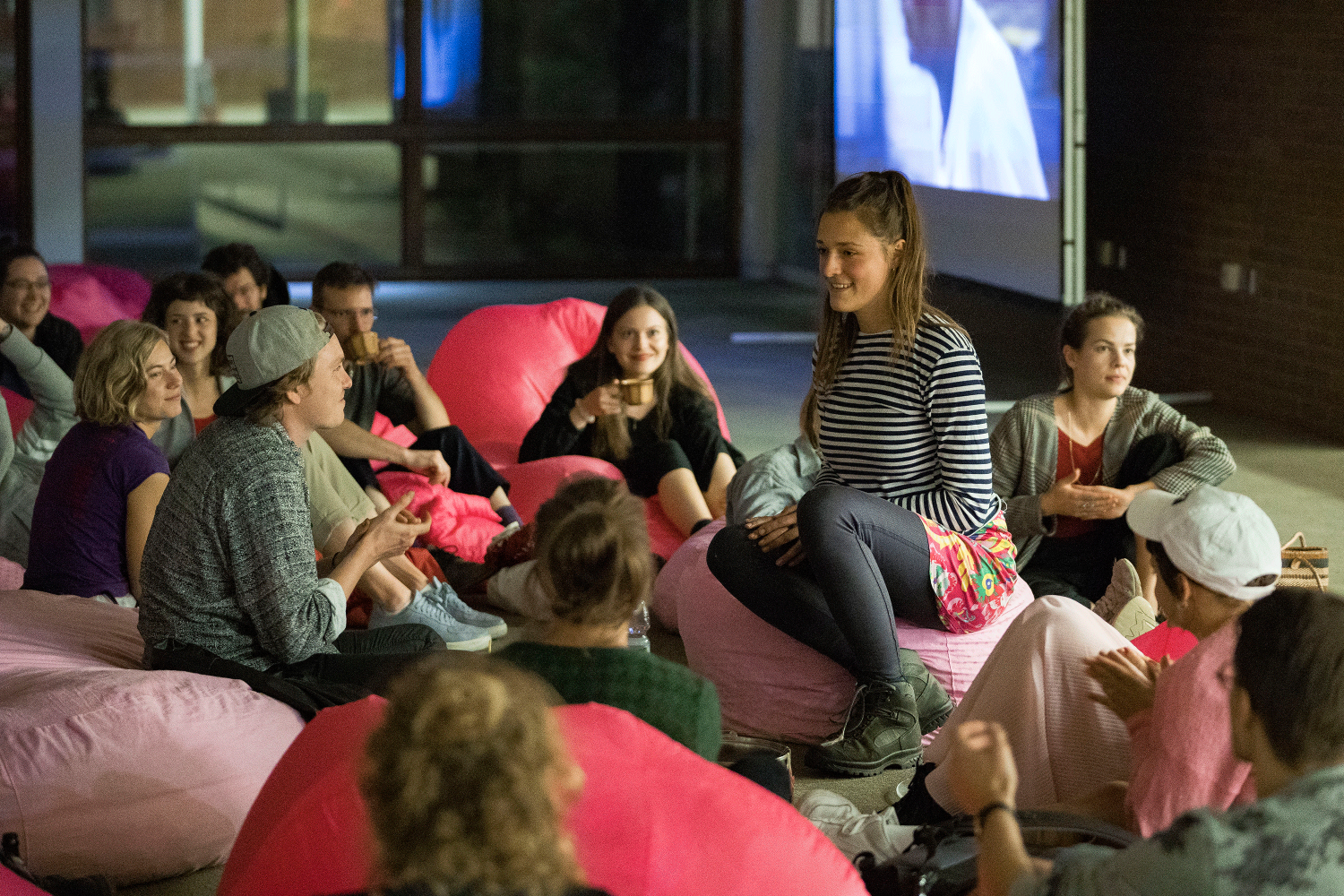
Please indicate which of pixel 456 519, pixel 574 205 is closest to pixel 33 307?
pixel 456 519

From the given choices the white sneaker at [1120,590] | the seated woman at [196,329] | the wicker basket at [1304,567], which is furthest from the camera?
the seated woman at [196,329]

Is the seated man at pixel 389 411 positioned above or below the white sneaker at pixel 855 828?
above

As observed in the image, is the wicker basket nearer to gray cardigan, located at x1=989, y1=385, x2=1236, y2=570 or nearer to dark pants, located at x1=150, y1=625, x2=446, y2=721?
gray cardigan, located at x1=989, y1=385, x2=1236, y2=570

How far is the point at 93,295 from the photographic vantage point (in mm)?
6488

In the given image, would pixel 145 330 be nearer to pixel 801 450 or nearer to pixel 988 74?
pixel 801 450

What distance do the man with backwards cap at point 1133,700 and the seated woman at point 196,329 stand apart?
2277 mm

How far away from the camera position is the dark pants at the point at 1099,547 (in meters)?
3.75

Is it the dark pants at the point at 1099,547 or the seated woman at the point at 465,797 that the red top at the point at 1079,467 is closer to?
the dark pants at the point at 1099,547

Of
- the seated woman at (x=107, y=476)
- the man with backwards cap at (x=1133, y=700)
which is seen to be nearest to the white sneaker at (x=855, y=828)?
the man with backwards cap at (x=1133, y=700)

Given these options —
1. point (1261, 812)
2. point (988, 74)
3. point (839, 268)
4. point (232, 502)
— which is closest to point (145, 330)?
point (232, 502)

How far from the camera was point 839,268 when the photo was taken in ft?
9.96

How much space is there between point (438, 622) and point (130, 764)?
1.31 metres

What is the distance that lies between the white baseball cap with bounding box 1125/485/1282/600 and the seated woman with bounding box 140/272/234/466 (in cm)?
274

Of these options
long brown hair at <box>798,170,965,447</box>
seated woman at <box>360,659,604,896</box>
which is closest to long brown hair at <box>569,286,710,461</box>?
long brown hair at <box>798,170,965,447</box>
